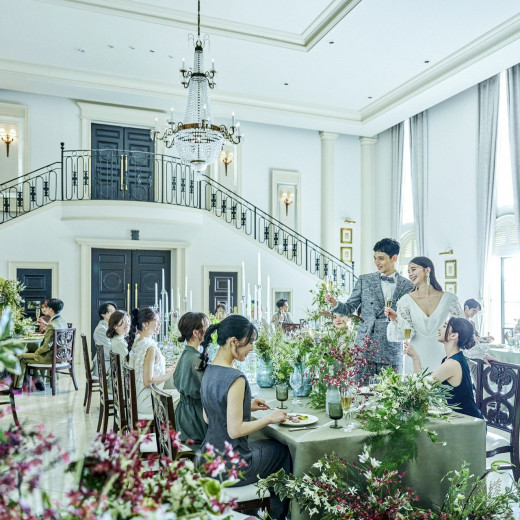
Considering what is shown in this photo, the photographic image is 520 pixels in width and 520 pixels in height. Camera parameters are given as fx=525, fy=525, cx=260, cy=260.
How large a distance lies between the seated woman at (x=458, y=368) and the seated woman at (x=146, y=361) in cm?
215

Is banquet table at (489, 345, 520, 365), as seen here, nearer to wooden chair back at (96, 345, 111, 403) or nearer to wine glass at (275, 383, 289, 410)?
wine glass at (275, 383, 289, 410)

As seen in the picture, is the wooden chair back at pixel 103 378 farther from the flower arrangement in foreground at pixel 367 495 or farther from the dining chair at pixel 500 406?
the dining chair at pixel 500 406

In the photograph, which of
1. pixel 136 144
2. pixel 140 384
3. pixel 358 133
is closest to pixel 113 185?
pixel 136 144

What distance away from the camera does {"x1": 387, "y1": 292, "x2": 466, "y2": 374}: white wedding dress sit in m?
3.97

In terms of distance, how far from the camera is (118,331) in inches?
220

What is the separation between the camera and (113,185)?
11.9m

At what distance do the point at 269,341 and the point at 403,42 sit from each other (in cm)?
720

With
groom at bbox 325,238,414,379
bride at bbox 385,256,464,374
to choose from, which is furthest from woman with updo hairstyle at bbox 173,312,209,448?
bride at bbox 385,256,464,374

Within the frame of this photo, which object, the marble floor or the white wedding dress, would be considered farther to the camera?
the marble floor

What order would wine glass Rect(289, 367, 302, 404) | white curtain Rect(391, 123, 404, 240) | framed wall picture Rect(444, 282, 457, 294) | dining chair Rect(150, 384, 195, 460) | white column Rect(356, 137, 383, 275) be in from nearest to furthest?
dining chair Rect(150, 384, 195, 460) → wine glass Rect(289, 367, 302, 404) → framed wall picture Rect(444, 282, 457, 294) → white curtain Rect(391, 123, 404, 240) → white column Rect(356, 137, 383, 275)

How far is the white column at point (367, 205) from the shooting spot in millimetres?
13734

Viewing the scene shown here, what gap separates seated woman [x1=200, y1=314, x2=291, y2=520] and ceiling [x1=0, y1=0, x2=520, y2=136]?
6751 millimetres

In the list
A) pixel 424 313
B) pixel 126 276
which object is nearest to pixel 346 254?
pixel 126 276

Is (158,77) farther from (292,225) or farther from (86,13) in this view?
(292,225)
